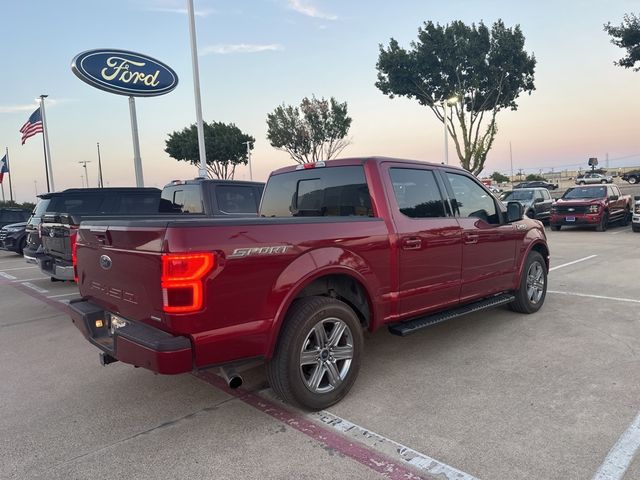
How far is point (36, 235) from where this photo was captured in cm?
845

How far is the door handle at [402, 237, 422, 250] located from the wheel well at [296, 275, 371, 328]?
0.57 metres

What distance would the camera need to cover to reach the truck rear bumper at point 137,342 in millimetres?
2771

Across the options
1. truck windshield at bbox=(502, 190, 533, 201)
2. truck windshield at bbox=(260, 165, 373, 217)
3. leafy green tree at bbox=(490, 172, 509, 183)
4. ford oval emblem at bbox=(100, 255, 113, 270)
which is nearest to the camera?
ford oval emblem at bbox=(100, 255, 113, 270)

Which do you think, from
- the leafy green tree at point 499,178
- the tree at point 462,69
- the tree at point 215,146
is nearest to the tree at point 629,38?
the tree at point 462,69

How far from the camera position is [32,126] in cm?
2611

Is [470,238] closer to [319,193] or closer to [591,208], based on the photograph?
[319,193]

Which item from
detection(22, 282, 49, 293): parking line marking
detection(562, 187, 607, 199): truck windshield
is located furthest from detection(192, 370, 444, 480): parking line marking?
detection(562, 187, 607, 199): truck windshield

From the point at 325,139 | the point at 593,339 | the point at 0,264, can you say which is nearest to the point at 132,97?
the point at 0,264

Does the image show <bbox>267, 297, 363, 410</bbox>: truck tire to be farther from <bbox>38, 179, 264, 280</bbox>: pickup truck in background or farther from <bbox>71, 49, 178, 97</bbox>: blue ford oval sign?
<bbox>71, 49, 178, 97</bbox>: blue ford oval sign

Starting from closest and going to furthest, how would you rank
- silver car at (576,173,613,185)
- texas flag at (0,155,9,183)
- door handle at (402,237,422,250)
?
door handle at (402,237,422,250)
texas flag at (0,155,9,183)
silver car at (576,173,613,185)

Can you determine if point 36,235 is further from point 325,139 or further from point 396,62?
point 325,139

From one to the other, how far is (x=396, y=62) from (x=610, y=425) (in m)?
25.8

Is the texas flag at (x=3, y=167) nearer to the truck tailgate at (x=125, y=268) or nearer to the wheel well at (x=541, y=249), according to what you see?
the truck tailgate at (x=125, y=268)

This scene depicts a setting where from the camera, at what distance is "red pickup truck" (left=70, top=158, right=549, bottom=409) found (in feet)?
9.25
